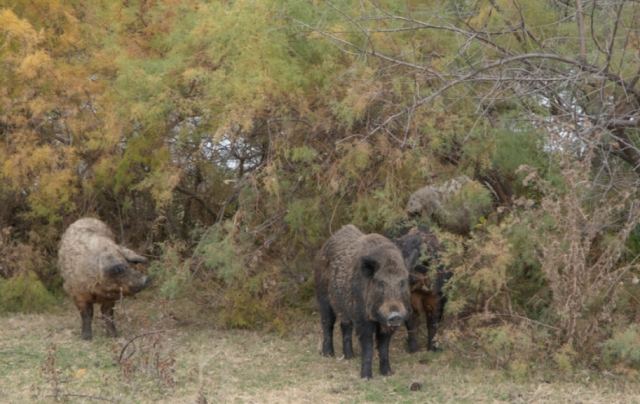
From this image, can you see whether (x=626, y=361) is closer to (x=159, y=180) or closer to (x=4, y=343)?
(x=159, y=180)

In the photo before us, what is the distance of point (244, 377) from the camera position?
839 centimetres

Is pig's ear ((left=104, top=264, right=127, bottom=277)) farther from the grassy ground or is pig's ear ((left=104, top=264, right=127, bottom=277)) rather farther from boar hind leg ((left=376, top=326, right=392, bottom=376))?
boar hind leg ((left=376, top=326, right=392, bottom=376))

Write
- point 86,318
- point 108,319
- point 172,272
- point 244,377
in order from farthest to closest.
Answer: point 172,272 < point 86,318 < point 108,319 < point 244,377

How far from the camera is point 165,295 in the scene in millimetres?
10602

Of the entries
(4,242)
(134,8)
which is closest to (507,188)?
(134,8)

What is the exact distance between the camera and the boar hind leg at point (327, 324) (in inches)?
369

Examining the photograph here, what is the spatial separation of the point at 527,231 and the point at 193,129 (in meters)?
3.95

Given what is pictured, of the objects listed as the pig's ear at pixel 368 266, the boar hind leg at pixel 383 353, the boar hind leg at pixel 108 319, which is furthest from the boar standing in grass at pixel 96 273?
the boar hind leg at pixel 383 353

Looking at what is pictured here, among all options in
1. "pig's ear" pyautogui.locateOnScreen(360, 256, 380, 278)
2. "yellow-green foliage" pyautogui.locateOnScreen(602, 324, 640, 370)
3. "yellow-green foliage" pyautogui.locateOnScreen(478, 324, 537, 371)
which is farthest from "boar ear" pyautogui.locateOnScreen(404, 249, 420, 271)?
"yellow-green foliage" pyautogui.locateOnScreen(602, 324, 640, 370)

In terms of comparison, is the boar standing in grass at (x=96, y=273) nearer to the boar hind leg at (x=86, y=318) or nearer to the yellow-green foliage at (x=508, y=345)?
the boar hind leg at (x=86, y=318)

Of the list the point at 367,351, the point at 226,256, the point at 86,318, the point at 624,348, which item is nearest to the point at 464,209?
the point at 367,351

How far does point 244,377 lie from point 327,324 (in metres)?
1.31

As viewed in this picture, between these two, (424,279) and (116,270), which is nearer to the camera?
(424,279)

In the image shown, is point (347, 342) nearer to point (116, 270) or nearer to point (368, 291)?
point (368, 291)
